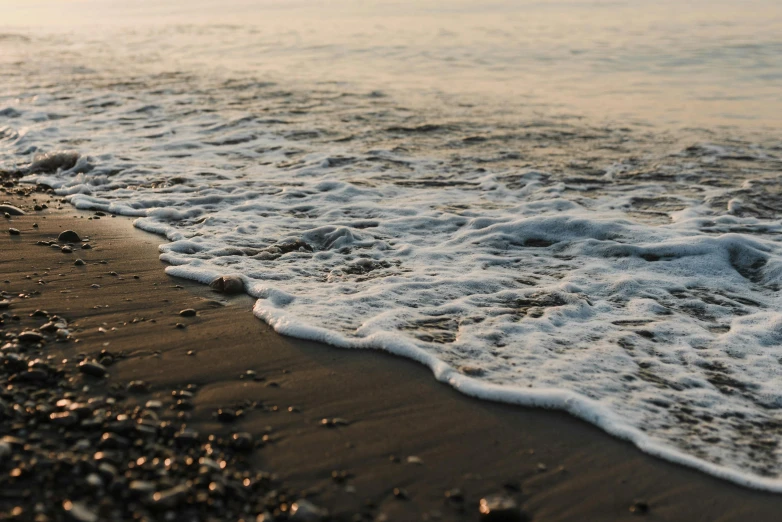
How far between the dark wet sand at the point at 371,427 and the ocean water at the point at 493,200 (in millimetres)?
147

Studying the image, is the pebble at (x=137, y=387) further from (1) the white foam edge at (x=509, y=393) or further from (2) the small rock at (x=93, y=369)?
(1) the white foam edge at (x=509, y=393)

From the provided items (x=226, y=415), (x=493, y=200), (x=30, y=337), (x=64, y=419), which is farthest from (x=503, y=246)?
(x=64, y=419)

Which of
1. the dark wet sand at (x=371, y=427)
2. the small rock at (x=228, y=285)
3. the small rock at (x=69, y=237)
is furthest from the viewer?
the small rock at (x=69, y=237)

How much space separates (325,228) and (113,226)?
1777 millimetres

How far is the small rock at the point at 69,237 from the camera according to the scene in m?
5.39

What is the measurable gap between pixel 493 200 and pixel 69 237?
12.7 ft

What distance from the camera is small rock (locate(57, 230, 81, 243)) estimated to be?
17.7 ft

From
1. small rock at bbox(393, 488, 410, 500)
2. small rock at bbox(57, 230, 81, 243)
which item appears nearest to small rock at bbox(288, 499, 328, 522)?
small rock at bbox(393, 488, 410, 500)

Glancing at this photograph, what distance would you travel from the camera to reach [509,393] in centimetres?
342

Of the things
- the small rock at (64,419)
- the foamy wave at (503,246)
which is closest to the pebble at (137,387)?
the small rock at (64,419)

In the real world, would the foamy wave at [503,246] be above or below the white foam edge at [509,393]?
below

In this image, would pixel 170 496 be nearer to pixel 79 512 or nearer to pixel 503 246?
pixel 79 512

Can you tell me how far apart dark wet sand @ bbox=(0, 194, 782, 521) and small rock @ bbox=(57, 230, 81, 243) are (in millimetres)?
982

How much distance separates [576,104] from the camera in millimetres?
12281
